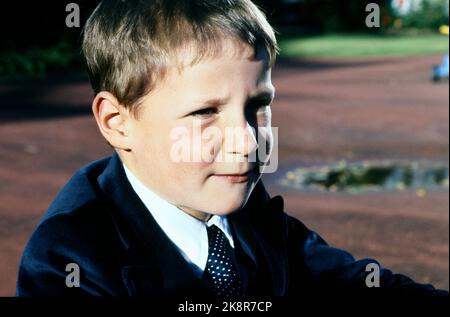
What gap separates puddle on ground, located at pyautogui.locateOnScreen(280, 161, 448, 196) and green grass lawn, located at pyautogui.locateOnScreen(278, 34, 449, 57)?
39.6 feet

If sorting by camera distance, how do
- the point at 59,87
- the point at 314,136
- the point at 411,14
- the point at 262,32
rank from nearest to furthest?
the point at 262,32, the point at 314,136, the point at 59,87, the point at 411,14

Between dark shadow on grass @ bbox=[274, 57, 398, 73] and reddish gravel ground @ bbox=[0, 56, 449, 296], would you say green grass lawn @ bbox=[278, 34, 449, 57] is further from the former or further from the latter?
reddish gravel ground @ bbox=[0, 56, 449, 296]

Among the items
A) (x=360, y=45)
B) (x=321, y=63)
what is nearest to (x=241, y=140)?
(x=321, y=63)

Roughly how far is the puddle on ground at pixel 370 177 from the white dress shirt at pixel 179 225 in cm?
Result: 436

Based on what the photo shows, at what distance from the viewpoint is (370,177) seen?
637 centimetres

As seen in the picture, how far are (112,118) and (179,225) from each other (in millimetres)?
248

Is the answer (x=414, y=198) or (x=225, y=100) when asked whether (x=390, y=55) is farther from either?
(x=225, y=100)

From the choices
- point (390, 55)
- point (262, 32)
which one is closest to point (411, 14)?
point (390, 55)

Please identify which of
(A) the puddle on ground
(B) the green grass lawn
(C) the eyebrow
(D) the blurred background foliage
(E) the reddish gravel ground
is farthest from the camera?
(B) the green grass lawn

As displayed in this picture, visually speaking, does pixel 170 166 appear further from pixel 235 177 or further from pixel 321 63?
pixel 321 63

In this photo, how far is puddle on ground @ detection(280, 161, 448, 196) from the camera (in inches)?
235

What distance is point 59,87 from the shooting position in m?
12.4

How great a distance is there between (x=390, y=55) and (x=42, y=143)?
1221 cm

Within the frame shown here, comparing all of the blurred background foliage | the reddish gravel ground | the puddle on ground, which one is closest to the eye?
the reddish gravel ground
